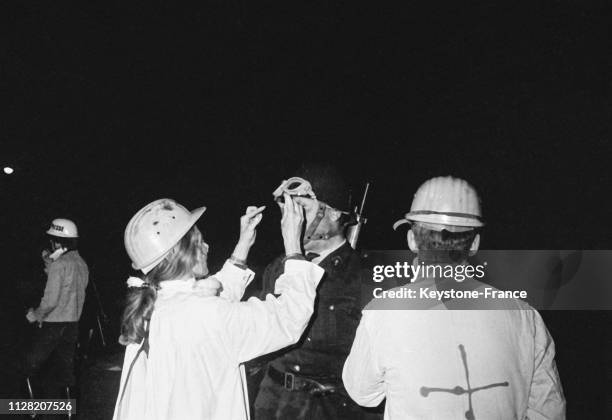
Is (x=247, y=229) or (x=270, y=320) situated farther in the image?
(x=247, y=229)

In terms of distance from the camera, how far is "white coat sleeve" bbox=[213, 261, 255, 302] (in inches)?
127

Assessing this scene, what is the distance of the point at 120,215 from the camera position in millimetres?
20938

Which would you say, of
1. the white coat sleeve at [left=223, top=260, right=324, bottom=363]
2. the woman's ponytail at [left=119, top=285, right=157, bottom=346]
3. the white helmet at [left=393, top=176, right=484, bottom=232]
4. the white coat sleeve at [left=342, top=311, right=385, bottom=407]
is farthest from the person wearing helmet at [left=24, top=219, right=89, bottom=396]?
the white helmet at [left=393, top=176, right=484, bottom=232]

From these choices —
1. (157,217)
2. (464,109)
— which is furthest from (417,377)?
(464,109)

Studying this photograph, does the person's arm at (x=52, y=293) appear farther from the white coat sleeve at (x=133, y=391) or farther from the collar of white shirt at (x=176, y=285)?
the collar of white shirt at (x=176, y=285)

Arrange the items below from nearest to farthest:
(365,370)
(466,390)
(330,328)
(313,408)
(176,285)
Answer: (466,390) < (365,370) < (176,285) < (313,408) < (330,328)

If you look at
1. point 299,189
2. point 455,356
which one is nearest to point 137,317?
point 299,189

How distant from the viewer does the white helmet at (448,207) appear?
239cm

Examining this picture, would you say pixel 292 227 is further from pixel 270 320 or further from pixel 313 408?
pixel 313 408

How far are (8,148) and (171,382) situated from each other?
23042mm

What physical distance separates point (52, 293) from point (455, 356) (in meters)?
5.69

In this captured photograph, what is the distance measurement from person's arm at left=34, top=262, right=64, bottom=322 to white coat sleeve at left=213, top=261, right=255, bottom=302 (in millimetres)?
3954

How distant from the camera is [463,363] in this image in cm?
204

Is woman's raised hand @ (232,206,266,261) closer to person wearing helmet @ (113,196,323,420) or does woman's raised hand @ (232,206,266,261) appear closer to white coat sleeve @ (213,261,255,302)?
white coat sleeve @ (213,261,255,302)
